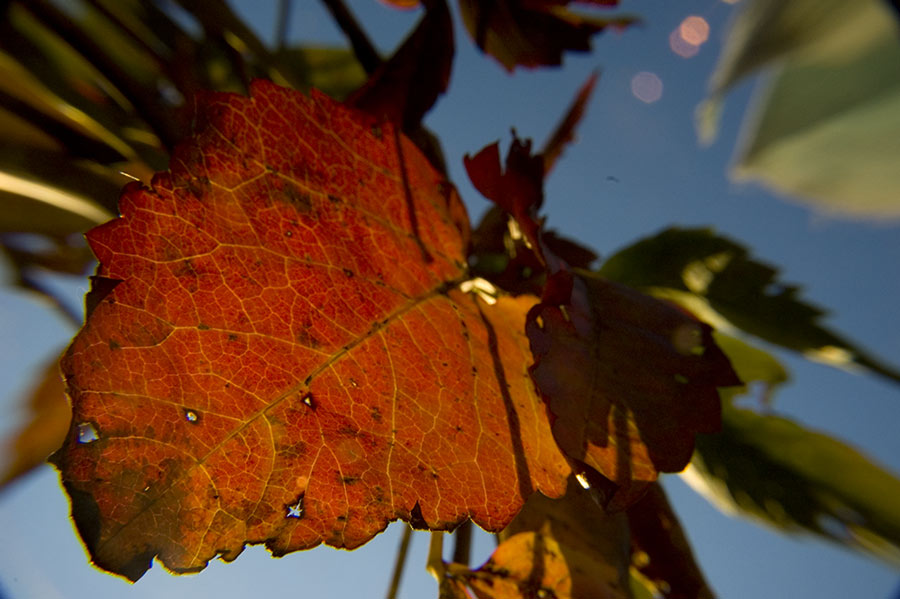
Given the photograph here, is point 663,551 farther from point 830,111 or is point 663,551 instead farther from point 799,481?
point 830,111

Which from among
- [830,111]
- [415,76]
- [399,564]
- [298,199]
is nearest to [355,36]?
[415,76]

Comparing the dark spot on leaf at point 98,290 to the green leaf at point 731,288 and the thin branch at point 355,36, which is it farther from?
the green leaf at point 731,288

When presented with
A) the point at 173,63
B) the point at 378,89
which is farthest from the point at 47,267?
the point at 378,89

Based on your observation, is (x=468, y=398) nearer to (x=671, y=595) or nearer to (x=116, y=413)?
(x=116, y=413)

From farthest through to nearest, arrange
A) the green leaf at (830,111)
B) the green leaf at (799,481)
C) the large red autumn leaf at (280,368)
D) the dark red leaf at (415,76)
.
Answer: the green leaf at (830,111) → the green leaf at (799,481) → the dark red leaf at (415,76) → the large red autumn leaf at (280,368)

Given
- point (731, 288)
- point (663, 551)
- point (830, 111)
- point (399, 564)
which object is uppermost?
point (830, 111)

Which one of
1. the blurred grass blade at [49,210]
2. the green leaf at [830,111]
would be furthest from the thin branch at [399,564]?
the green leaf at [830,111]
